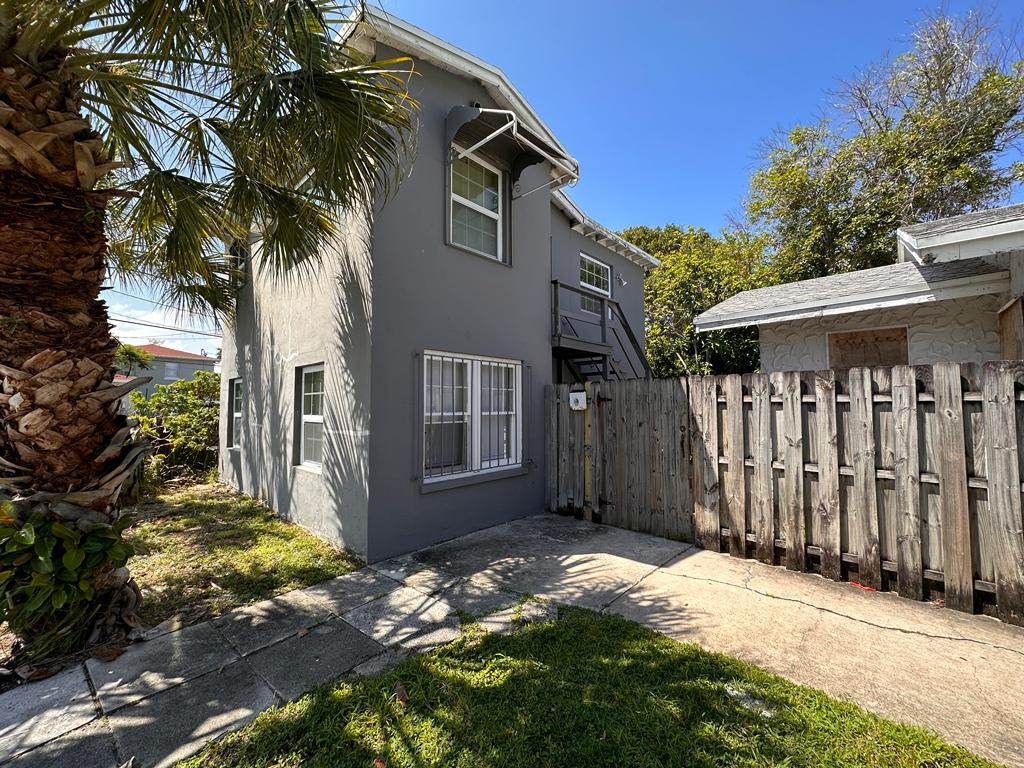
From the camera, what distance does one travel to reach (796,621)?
366 cm

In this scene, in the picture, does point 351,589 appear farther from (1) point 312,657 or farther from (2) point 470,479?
(2) point 470,479

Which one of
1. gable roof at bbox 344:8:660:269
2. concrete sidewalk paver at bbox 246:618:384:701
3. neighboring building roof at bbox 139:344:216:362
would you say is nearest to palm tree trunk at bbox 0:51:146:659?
concrete sidewalk paver at bbox 246:618:384:701

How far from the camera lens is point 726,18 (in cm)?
948

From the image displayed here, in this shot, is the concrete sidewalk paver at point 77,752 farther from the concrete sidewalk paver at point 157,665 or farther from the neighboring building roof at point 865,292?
the neighboring building roof at point 865,292

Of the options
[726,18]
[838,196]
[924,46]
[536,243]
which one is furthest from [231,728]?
[924,46]

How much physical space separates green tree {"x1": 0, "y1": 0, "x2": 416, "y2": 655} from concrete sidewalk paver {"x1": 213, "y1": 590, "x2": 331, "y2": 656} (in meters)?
0.83

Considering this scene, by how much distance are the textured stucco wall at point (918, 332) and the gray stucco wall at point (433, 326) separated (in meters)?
4.60

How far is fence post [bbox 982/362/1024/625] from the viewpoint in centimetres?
354

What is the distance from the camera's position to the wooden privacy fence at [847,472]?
367 cm

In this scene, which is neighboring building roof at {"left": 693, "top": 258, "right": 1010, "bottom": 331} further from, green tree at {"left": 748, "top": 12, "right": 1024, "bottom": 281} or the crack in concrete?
green tree at {"left": 748, "top": 12, "right": 1024, "bottom": 281}

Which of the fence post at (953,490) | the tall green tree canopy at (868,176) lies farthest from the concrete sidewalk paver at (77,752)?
the tall green tree canopy at (868,176)

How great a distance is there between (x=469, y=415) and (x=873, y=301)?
6448 mm

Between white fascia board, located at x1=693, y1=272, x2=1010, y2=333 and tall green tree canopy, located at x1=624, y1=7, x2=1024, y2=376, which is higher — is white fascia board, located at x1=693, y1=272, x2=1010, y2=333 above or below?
below

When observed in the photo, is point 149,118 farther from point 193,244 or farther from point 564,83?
point 564,83
